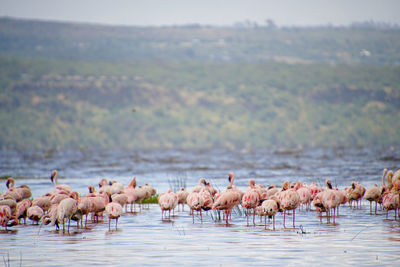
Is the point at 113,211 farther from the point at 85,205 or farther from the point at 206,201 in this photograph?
the point at 206,201

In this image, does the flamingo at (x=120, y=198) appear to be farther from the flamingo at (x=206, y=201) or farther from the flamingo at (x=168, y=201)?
the flamingo at (x=206, y=201)

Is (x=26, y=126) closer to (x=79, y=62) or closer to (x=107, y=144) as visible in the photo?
(x=107, y=144)

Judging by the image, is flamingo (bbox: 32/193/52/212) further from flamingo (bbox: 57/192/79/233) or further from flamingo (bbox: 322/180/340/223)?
flamingo (bbox: 322/180/340/223)

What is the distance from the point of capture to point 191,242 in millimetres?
15391

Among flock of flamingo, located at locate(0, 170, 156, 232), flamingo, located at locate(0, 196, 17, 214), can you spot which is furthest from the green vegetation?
flamingo, located at locate(0, 196, 17, 214)

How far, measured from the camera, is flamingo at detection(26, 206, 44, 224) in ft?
60.3

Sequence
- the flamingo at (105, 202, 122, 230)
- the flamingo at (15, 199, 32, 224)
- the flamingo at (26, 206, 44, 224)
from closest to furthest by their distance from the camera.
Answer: the flamingo at (105, 202, 122, 230) < the flamingo at (26, 206, 44, 224) < the flamingo at (15, 199, 32, 224)

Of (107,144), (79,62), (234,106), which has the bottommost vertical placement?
(107,144)

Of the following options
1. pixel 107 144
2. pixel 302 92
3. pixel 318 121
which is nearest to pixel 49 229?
pixel 107 144

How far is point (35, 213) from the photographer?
1836 cm

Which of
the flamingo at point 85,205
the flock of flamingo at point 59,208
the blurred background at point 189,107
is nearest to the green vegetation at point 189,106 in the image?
the blurred background at point 189,107

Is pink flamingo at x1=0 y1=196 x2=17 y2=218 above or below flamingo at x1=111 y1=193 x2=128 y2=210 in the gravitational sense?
below

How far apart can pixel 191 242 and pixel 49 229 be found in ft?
14.3

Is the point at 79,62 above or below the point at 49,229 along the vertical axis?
above
